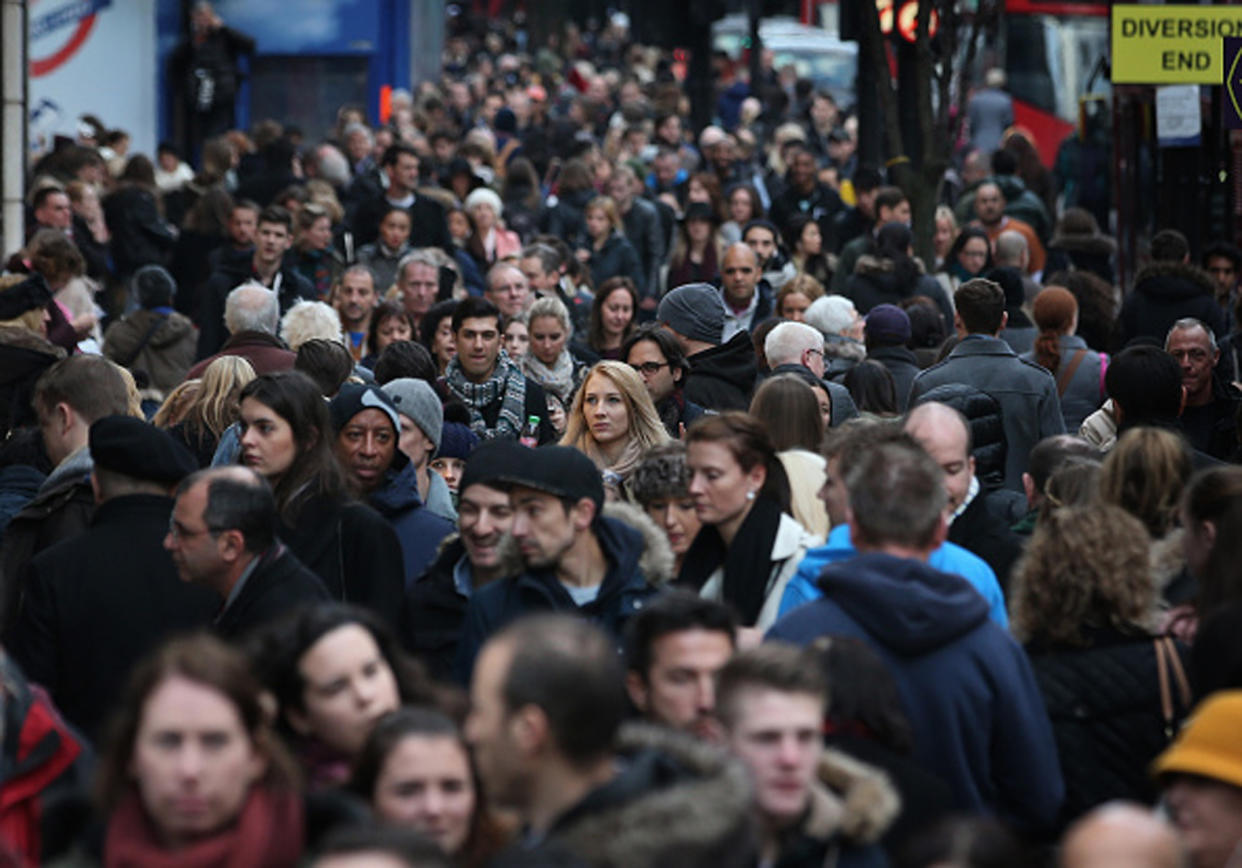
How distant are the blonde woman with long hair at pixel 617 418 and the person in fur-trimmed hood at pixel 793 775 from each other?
417 centimetres

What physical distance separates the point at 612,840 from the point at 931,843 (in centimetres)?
59

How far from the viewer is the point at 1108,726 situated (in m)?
5.58

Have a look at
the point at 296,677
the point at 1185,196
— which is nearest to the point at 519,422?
the point at 296,677

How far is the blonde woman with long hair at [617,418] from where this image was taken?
865 cm

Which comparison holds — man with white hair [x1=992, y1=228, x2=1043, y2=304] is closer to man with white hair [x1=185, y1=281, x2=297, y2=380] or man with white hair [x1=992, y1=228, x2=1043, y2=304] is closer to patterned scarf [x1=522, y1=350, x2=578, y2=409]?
→ patterned scarf [x1=522, y1=350, x2=578, y2=409]

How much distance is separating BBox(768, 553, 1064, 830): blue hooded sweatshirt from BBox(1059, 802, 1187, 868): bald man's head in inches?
50.2

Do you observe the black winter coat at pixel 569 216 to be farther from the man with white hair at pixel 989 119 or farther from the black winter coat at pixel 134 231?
the man with white hair at pixel 989 119

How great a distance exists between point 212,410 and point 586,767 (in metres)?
4.93

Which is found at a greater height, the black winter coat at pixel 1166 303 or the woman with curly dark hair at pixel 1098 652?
the black winter coat at pixel 1166 303

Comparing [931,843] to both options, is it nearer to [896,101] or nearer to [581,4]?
[896,101]

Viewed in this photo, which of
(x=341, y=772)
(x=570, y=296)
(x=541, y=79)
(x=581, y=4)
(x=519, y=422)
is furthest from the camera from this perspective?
(x=581, y=4)

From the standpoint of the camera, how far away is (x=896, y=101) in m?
16.6

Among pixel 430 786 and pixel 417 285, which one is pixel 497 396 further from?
pixel 430 786

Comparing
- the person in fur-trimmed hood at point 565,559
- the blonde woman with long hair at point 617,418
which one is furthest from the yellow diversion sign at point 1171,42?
the person in fur-trimmed hood at point 565,559
